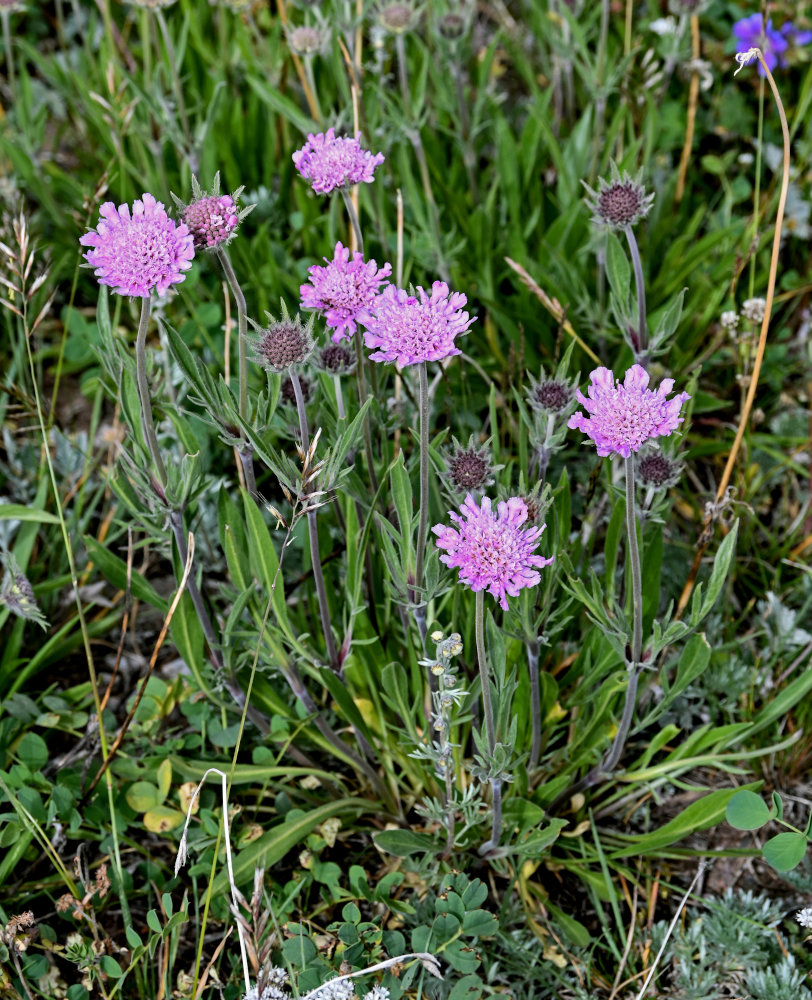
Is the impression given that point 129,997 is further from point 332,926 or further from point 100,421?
point 100,421

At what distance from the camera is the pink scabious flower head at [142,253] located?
60.5 inches

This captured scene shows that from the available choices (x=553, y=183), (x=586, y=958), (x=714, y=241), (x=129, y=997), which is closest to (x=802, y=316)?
(x=714, y=241)

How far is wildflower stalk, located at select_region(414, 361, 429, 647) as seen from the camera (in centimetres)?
156

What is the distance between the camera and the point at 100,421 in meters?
3.21

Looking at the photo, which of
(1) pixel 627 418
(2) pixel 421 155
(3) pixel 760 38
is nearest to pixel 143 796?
(1) pixel 627 418

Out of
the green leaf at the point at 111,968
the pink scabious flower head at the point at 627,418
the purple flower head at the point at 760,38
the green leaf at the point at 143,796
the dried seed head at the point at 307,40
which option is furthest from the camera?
the purple flower head at the point at 760,38

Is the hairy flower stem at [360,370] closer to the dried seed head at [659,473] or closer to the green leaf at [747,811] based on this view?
the dried seed head at [659,473]

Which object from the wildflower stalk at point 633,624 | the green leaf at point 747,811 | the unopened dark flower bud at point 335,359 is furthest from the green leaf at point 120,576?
the green leaf at point 747,811

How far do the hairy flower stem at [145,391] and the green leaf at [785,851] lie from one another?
4.44ft

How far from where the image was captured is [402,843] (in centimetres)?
199

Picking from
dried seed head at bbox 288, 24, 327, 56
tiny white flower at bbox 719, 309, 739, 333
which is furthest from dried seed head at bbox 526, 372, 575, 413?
dried seed head at bbox 288, 24, 327, 56

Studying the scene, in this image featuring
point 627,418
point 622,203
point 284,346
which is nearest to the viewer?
point 627,418

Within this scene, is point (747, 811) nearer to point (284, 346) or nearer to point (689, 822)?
point (689, 822)

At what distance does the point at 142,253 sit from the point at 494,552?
0.72 metres
